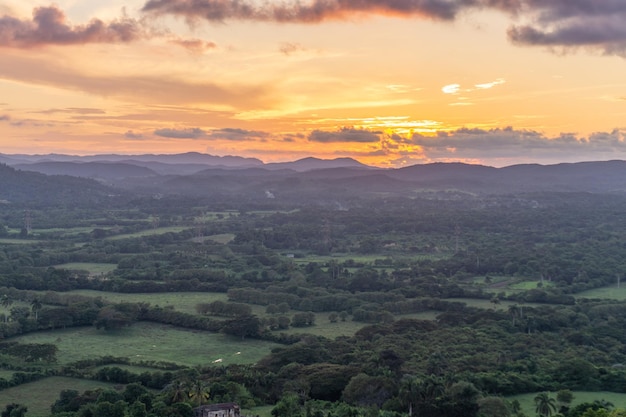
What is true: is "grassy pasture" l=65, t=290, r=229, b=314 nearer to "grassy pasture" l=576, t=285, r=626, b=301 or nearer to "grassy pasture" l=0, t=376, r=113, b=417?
"grassy pasture" l=0, t=376, r=113, b=417

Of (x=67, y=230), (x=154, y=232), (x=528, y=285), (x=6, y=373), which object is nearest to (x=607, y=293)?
(x=528, y=285)

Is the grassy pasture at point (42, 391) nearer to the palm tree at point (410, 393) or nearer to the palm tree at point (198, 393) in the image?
the palm tree at point (198, 393)

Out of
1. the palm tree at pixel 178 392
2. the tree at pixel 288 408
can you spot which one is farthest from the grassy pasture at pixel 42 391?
the tree at pixel 288 408

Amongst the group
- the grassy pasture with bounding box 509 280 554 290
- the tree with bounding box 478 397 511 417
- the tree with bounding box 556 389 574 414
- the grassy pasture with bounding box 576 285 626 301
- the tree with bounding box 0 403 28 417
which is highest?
the tree with bounding box 478 397 511 417

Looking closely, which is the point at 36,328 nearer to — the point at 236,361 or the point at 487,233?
the point at 236,361

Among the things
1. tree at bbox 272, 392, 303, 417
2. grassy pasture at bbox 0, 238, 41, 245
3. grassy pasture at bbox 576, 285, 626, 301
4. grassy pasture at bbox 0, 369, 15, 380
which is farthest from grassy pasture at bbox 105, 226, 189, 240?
tree at bbox 272, 392, 303, 417
